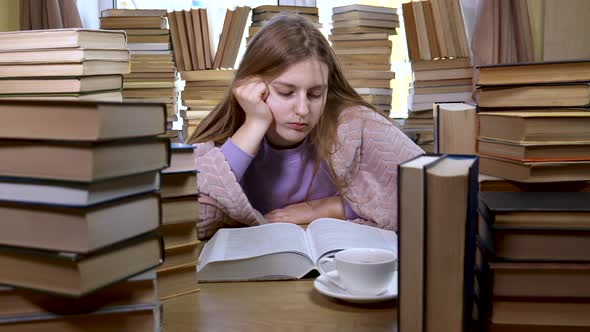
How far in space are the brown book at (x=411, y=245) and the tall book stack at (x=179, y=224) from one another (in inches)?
13.9

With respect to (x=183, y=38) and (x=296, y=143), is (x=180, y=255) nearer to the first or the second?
(x=296, y=143)

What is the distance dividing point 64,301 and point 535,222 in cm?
56

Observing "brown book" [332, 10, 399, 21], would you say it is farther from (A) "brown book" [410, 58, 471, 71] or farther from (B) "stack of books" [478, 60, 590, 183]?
(B) "stack of books" [478, 60, 590, 183]

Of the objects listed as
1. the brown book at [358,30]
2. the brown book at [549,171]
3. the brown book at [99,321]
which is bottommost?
the brown book at [99,321]

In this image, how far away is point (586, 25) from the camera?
3.30 metres

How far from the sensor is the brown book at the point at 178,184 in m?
0.92

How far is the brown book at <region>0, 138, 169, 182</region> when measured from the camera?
65 centimetres

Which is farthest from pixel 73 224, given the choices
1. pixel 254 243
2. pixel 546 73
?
pixel 546 73

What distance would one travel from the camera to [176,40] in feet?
11.7

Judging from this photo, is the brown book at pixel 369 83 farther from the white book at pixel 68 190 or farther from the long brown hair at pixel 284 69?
the white book at pixel 68 190

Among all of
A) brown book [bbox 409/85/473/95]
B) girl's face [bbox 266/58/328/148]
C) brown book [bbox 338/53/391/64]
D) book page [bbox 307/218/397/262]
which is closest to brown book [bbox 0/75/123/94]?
girl's face [bbox 266/58/328/148]

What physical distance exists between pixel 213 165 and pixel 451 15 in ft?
7.25

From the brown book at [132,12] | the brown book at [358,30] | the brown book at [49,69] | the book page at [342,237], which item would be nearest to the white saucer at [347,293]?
the book page at [342,237]

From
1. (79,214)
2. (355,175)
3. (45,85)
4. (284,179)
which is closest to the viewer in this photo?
(79,214)
